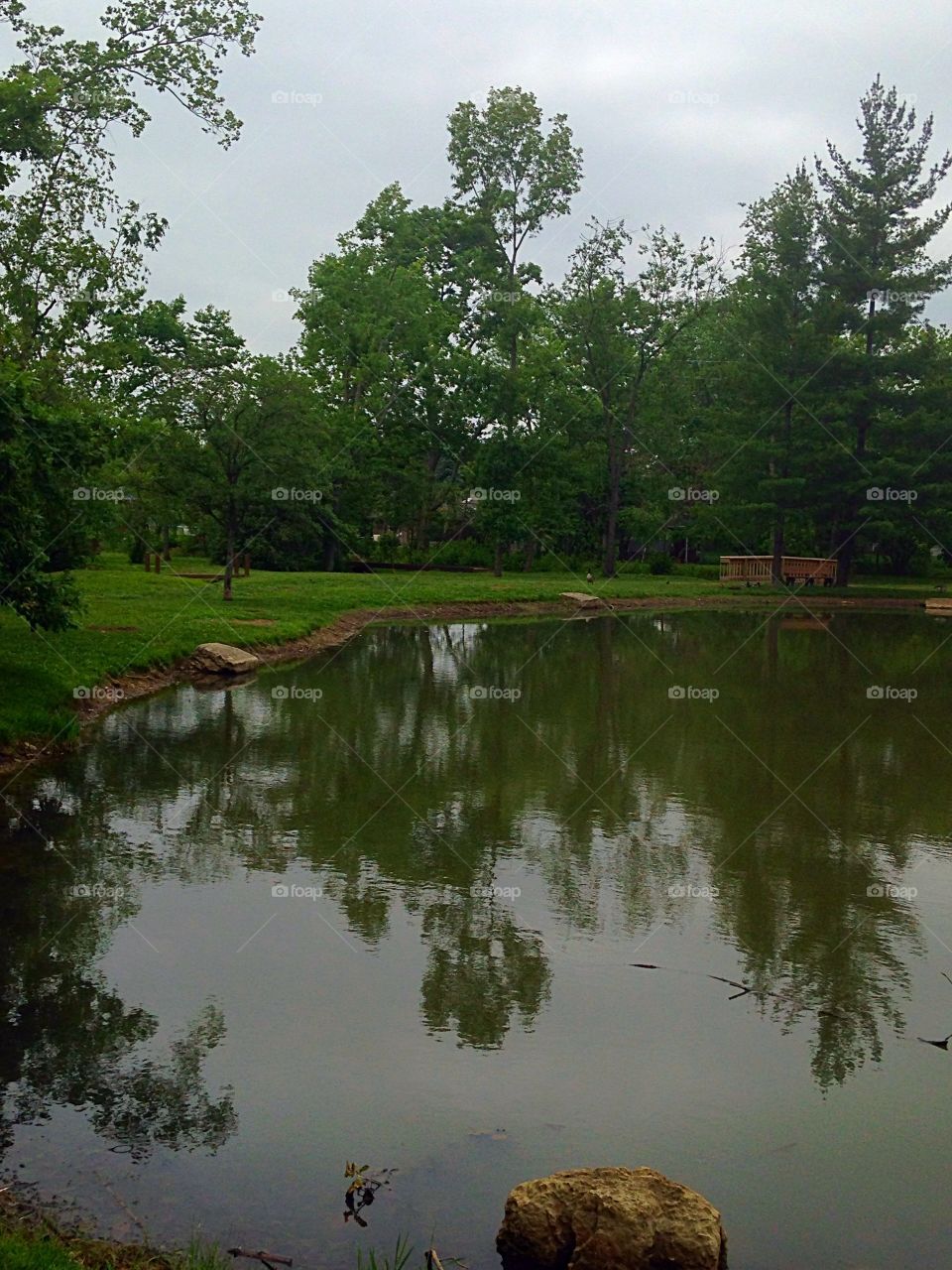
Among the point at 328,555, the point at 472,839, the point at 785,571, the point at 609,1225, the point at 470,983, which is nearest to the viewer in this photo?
the point at 609,1225

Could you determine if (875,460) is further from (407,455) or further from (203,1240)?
(203,1240)

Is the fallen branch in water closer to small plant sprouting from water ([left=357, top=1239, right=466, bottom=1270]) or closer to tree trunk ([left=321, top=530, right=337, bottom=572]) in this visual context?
small plant sprouting from water ([left=357, top=1239, right=466, bottom=1270])

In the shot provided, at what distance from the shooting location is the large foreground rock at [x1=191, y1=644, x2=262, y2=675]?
2289 cm

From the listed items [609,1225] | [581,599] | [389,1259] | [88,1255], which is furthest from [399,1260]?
[581,599]

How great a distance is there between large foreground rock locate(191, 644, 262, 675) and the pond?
225 inches

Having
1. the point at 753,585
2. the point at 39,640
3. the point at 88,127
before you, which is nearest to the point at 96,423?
the point at 39,640

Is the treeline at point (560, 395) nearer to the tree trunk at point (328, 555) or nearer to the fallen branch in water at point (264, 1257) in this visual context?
the tree trunk at point (328, 555)

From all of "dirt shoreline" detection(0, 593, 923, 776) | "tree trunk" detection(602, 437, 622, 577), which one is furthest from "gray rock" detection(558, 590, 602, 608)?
"tree trunk" detection(602, 437, 622, 577)

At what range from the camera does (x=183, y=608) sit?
2811 centimetres

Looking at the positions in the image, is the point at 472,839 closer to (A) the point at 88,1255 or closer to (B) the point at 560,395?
(A) the point at 88,1255

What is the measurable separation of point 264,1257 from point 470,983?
10.5 feet

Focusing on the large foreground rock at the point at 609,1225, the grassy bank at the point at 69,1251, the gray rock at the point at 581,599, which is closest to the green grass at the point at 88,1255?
the grassy bank at the point at 69,1251

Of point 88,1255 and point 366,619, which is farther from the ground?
point 366,619

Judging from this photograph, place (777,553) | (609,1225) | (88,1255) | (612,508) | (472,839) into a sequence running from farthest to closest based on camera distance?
(612,508) → (777,553) → (472,839) → (88,1255) → (609,1225)
